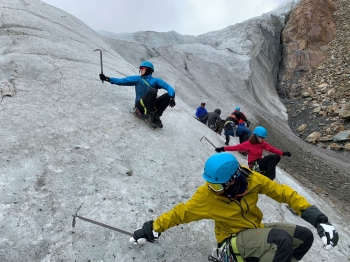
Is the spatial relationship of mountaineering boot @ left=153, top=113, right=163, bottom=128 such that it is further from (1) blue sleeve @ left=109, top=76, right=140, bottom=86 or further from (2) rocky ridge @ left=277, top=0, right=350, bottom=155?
(2) rocky ridge @ left=277, top=0, right=350, bottom=155

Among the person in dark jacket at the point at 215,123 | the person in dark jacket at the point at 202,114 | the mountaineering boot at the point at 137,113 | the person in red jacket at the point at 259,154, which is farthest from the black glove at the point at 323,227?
the person in dark jacket at the point at 202,114

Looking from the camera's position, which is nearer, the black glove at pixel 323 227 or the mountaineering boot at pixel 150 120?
the black glove at pixel 323 227

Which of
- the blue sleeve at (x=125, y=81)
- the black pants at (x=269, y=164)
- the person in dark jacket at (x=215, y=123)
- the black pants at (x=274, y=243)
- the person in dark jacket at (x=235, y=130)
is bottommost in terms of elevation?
the person in dark jacket at (x=215, y=123)

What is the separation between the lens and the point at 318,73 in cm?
2861

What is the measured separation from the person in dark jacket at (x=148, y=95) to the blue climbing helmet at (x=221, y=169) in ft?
13.6

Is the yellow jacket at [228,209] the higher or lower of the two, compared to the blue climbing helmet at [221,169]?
lower

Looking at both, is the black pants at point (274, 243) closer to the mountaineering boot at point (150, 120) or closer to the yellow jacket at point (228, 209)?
the yellow jacket at point (228, 209)

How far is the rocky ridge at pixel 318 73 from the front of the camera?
2012cm

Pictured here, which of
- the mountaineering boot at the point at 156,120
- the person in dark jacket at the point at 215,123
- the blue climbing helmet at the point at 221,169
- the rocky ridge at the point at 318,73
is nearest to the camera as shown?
the blue climbing helmet at the point at 221,169

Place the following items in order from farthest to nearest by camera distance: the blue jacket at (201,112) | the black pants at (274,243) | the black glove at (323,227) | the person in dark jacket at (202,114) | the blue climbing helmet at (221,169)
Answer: the blue jacket at (201,112) < the person in dark jacket at (202,114) < the blue climbing helmet at (221,169) < the black glove at (323,227) < the black pants at (274,243)

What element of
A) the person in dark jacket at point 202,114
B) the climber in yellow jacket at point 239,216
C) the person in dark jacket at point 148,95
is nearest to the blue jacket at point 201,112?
the person in dark jacket at point 202,114

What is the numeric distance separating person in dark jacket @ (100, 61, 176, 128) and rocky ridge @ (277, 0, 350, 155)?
44.6 feet

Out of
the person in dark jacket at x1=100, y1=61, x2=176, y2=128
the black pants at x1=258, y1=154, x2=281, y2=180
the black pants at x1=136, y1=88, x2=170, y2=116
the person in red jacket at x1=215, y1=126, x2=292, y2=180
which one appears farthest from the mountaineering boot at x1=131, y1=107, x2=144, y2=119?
the black pants at x1=258, y1=154, x2=281, y2=180

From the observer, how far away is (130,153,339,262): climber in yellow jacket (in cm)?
386
